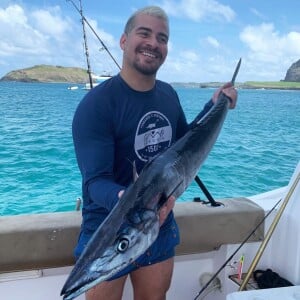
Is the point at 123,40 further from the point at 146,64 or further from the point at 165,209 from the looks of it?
the point at 165,209

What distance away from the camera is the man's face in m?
1.82

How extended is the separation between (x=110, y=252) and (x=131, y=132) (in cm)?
74

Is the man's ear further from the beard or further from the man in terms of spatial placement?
the beard

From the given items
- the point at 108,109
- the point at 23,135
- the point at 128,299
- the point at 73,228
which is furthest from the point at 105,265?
the point at 23,135

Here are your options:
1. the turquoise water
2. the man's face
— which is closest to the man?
the man's face

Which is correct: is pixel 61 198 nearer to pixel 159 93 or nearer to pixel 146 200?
pixel 159 93

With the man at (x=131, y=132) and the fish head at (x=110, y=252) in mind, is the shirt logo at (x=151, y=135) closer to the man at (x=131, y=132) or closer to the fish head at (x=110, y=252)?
the man at (x=131, y=132)

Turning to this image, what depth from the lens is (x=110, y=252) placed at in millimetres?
1180

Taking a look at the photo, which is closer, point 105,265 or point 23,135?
point 105,265

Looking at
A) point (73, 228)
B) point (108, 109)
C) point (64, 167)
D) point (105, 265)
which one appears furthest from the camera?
point (64, 167)

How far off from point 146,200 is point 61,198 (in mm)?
8811

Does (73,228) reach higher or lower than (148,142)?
lower

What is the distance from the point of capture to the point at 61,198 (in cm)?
981

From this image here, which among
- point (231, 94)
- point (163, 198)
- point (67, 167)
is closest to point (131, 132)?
point (163, 198)
